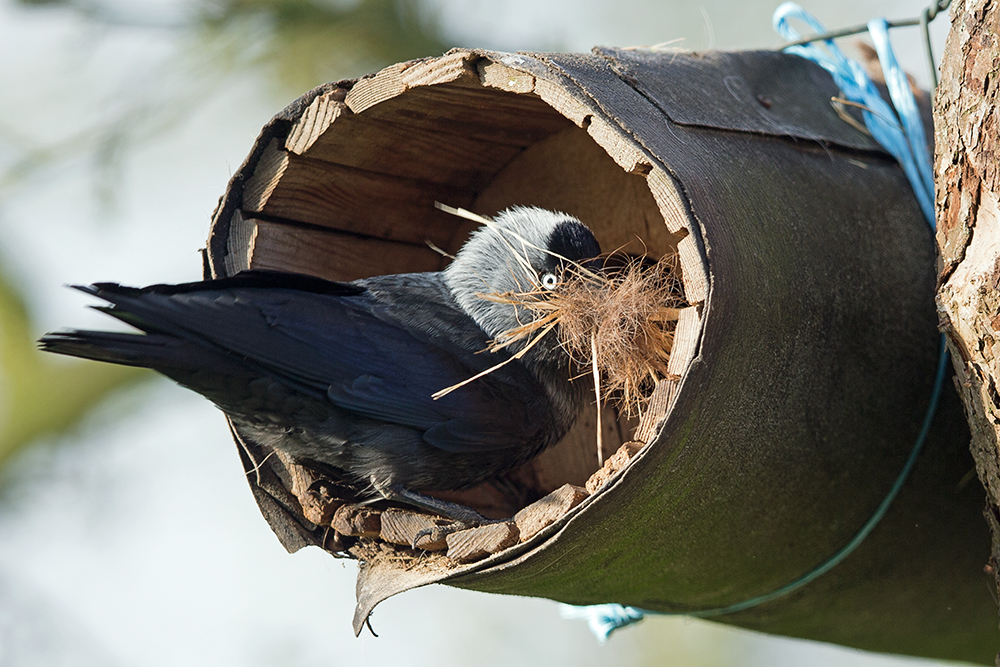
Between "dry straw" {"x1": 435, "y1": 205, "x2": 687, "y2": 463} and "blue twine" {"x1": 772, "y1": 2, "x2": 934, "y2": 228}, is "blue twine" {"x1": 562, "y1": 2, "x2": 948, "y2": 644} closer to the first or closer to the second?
"blue twine" {"x1": 772, "y1": 2, "x2": 934, "y2": 228}

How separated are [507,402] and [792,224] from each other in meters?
0.77

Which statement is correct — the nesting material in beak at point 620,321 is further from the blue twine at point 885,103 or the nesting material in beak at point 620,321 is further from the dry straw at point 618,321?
the blue twine at point 885,103

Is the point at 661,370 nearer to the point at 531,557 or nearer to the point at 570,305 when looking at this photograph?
the point at 570,305

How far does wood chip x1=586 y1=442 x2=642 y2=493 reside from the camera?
1.49m

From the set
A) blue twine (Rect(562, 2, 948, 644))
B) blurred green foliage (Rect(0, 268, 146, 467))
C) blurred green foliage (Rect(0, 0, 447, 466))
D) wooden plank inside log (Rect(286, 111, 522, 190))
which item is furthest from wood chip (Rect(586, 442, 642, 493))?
blurred green foliage (Rect(0, 268, 146, 467))

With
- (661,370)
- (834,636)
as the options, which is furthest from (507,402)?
(834,636)

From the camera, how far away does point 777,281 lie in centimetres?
169

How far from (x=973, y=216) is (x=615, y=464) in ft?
2.46

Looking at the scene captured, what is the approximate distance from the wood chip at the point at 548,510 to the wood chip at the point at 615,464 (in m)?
0.02

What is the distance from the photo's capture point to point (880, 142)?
7.47ft

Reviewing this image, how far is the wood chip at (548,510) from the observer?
1.53 metres

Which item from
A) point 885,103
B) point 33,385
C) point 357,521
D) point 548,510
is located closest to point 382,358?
point 357,521

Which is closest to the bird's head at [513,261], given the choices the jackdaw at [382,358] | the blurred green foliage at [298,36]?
the jackdaw at [382,358]

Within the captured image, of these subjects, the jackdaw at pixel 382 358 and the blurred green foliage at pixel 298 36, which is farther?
the blurred green foliage at pixel 298 36
